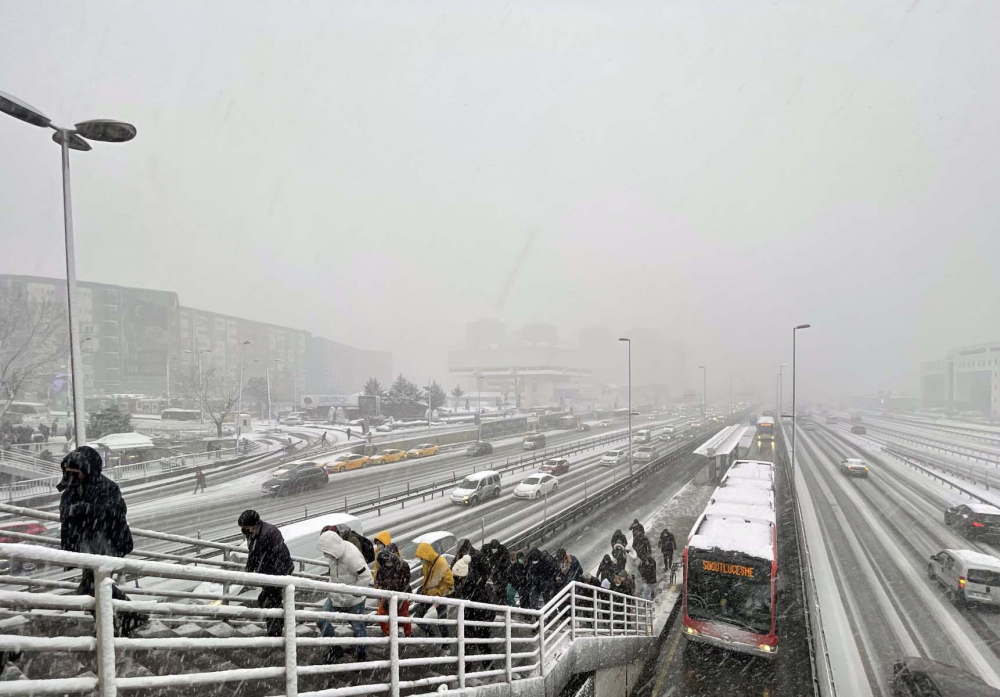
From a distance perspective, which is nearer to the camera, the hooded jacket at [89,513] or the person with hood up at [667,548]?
the hooded jacket at [89,513]

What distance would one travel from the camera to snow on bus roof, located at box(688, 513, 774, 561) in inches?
426

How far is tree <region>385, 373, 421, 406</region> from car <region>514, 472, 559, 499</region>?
34389 millimetres

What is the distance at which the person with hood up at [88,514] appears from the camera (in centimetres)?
376

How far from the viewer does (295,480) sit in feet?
84.1

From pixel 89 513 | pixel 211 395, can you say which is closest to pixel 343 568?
pixel 89 513

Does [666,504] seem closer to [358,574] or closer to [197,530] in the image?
[197,530]

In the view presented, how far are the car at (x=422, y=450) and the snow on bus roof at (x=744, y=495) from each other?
83.4ft

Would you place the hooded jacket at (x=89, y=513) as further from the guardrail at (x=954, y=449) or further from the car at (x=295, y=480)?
→ the guardrail at (x=954, y=449)

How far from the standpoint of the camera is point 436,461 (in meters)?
37.2

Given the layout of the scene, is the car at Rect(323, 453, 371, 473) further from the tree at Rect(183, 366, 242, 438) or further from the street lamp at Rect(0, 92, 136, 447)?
the street lamp at Rect(0, 92, 136, 447)

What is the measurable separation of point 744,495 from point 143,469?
3057cm

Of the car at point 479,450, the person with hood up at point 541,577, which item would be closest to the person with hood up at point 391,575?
the person with hood up at point 541,577

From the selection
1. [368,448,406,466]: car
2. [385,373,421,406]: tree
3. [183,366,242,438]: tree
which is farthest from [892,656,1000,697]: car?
[385,373,421,406]: tree

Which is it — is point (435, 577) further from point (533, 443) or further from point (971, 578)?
point (533, 443)
